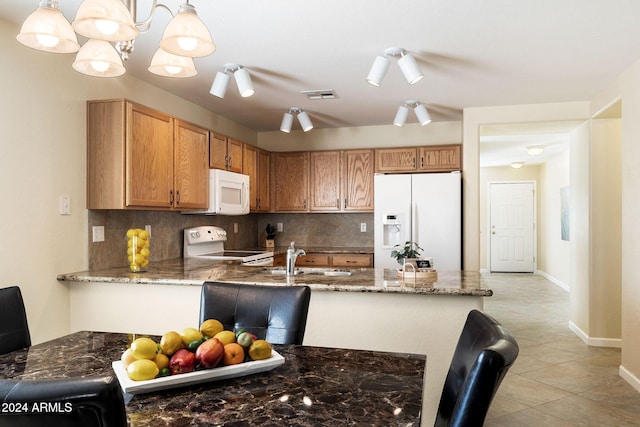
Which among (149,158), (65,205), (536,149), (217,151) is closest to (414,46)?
(149,158)

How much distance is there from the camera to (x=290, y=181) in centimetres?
556

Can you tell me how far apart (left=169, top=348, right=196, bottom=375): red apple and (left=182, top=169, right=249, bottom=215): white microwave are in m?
2.93

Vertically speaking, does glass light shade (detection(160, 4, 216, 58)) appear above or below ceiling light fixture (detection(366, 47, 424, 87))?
below

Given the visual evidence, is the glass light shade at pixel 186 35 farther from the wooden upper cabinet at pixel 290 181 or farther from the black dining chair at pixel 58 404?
the wooden upper cabinet at pixel 290 181

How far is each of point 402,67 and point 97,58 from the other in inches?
78.8

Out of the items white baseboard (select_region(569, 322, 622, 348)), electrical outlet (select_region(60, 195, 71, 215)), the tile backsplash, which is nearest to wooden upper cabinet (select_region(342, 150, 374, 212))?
the tile backsplash

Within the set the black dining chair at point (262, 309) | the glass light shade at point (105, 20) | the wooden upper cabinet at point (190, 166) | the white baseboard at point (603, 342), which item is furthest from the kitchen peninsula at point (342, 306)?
the white baseboard at point (603, 342)

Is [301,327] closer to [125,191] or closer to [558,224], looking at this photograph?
[125,191]

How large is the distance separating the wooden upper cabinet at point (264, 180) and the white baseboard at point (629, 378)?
3680mm

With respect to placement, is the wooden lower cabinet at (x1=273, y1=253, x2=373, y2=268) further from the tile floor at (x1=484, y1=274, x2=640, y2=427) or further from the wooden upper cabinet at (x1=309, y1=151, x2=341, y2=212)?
the tile floor at (x1=484, y1=274, x2=640, y2=427)

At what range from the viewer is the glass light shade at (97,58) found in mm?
1499

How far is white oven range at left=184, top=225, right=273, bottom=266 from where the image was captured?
4.27 m

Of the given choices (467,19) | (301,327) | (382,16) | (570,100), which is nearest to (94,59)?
(301,327)

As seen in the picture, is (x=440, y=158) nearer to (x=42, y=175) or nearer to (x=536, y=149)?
(x=536, y=149)
